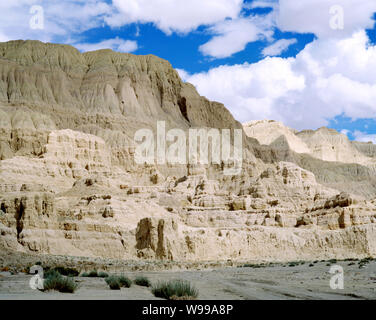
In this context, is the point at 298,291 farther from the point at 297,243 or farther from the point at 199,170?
the point at 199,170

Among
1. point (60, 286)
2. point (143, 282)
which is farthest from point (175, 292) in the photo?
point (143, 282)

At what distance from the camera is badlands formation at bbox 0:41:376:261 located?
180 ft

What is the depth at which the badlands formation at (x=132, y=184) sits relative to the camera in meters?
54.7

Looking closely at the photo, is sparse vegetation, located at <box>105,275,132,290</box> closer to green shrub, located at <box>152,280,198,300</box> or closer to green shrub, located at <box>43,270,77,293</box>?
green shrub, located at <box>43,270,77,293</box>

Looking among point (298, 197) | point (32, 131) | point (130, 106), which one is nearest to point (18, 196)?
point (298, 197)

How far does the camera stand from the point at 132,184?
9600cm

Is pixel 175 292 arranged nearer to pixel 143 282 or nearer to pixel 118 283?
pixel 118 283
